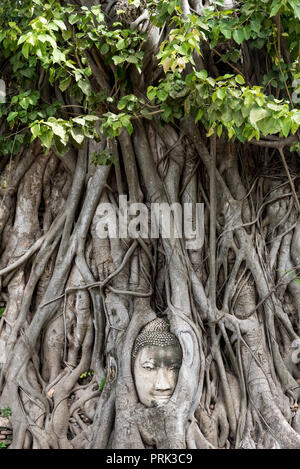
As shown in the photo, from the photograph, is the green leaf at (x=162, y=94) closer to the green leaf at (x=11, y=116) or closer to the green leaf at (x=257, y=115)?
the green leaf at (x=257, y=115)

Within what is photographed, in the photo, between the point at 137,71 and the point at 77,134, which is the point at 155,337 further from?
the point at 137,71

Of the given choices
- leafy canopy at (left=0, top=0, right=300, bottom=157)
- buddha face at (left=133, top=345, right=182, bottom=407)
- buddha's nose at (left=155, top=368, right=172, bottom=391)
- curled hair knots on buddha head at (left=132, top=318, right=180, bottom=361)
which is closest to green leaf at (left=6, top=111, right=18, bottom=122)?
leafy canopy at (left=0, top=0, right=300, bottom=157)

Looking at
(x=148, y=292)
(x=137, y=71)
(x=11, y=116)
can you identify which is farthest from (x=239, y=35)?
(x=148, y=292)

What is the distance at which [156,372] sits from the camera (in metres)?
3.39

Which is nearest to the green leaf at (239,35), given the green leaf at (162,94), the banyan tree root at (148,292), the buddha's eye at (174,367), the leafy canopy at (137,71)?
the leafy canopy at (137,71)

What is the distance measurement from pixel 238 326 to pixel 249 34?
2.02m

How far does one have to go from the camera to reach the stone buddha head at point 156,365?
132 inches

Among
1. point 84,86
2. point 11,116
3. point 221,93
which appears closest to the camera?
point 221,93

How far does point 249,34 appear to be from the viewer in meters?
3.49

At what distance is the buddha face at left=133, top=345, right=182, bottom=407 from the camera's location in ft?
11.0

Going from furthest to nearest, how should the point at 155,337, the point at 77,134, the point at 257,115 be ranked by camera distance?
the point at 155,337 → the point at 77,134 → the point at 257,115

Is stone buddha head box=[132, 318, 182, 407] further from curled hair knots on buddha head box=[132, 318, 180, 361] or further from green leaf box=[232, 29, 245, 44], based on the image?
green leaf box=[232, 29, 245, 44]

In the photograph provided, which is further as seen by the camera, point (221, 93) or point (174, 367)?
point (174, 367)

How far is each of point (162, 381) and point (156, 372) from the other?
7 centimetres
